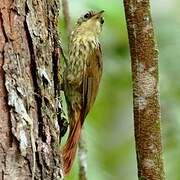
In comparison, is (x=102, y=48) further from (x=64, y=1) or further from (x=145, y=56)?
(x=145, y=56)

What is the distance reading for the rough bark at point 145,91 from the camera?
8.12ft

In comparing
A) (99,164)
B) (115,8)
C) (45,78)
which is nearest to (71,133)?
(99,164)

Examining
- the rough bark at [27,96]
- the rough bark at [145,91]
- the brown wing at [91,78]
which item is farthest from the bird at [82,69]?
the rough bark at [27,96]

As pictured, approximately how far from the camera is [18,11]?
7.54 feet

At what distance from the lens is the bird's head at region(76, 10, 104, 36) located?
3.78 metres

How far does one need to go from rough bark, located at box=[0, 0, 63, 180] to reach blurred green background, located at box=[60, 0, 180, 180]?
2.54 ft

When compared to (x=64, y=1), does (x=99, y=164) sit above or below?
below

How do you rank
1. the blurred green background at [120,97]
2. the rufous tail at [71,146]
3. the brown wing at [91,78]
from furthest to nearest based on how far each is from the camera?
the brown wing at [91,78]
the blurred green background at [120,97]
the rufous tail at [71,146]

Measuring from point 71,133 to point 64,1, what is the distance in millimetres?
549

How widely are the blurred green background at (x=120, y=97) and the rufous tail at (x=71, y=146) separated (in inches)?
4.3

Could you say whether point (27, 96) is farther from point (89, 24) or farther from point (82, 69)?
point (89, 24)

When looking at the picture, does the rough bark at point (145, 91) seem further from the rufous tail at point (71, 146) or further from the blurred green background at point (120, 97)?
the blurred green background at point (120, 97)

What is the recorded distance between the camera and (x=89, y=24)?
151 inches

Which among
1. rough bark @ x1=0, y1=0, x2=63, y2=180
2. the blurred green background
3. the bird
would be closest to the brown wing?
the bird
